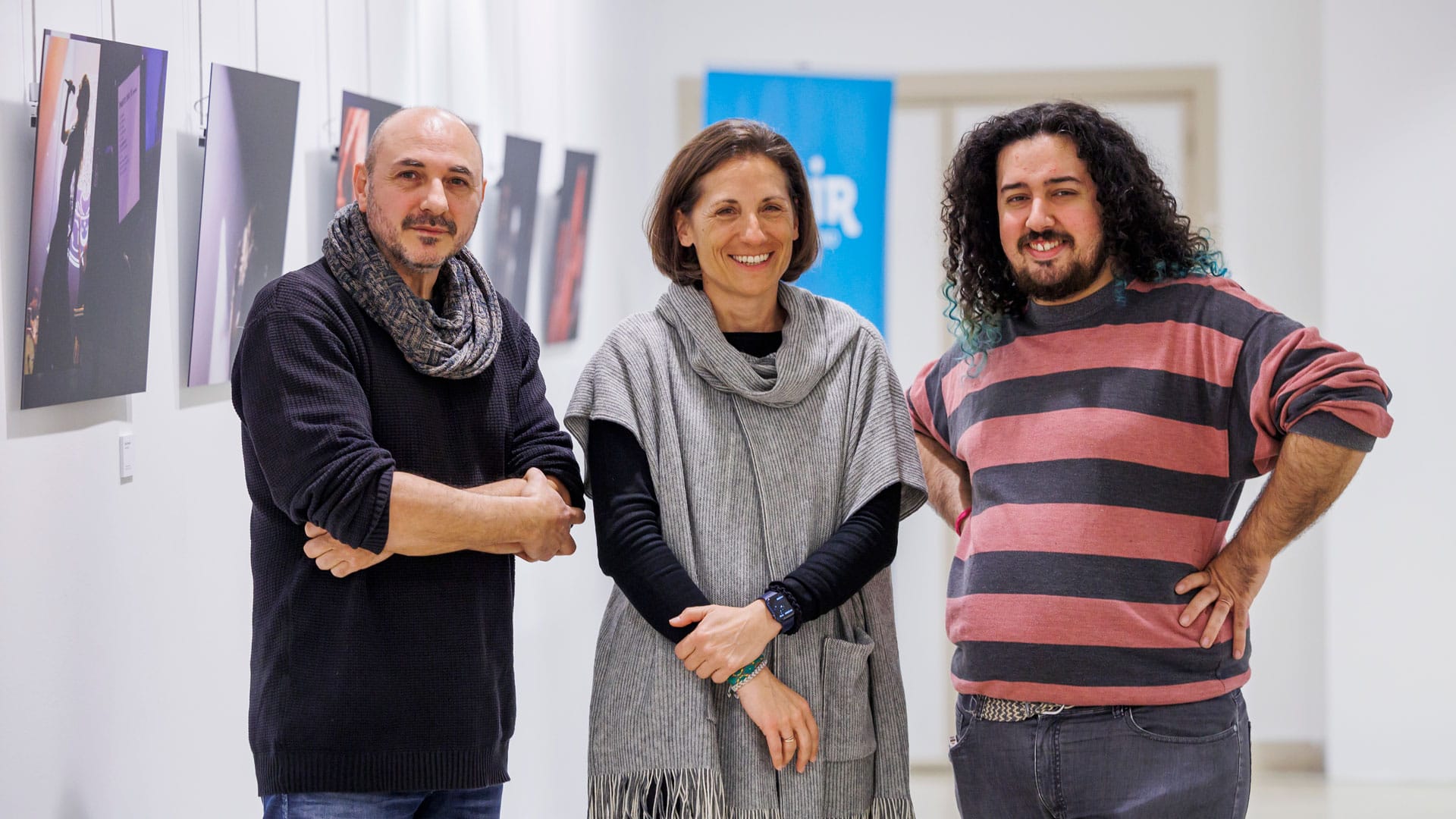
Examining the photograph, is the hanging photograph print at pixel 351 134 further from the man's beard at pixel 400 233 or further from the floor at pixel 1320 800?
the floor at pixel 1320 800

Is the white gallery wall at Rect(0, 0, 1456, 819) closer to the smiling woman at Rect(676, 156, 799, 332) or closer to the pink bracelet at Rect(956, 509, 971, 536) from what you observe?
the smiling woman at Rect(676, 156, 799, 332)

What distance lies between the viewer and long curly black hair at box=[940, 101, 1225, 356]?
2117 mm

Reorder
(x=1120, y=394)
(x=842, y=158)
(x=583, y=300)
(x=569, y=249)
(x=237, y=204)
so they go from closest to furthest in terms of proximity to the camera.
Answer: (x=1120, y=394), (x=237, y=204), (x=569, y=249), (x=842, y=158), (x=583, y=300)

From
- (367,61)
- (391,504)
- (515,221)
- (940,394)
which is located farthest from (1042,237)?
(515,221)

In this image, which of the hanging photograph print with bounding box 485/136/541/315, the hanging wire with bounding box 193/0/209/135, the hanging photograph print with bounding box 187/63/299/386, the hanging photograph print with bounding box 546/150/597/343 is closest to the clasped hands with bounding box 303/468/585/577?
the hanging photograph print with bounding box 187/63/299/386

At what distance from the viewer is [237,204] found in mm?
2283

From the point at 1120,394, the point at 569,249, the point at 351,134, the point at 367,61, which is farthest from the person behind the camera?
the point at 569,249

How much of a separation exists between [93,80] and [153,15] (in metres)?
0.32

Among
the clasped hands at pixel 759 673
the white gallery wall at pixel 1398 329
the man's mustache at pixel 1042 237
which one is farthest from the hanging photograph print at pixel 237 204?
the white gallery wall at pixel 1398 329

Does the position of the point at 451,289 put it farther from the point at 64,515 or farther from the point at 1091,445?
the point at 1091,445

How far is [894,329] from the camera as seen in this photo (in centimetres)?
539

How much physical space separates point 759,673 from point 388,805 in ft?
1.94

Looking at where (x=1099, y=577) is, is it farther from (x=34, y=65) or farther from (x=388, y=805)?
(x=34, y=65)

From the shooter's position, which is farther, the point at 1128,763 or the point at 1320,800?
the point at 1320,800
